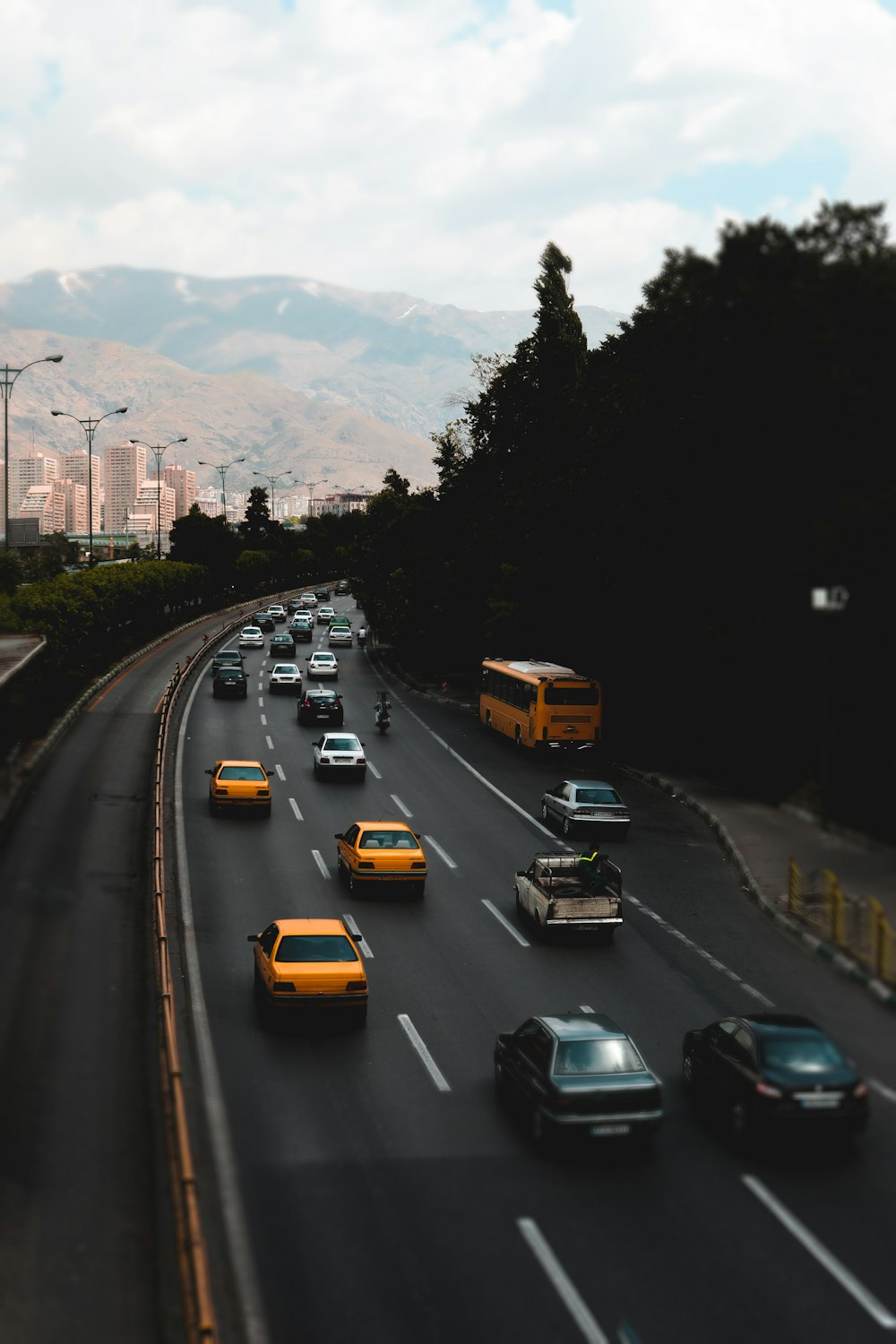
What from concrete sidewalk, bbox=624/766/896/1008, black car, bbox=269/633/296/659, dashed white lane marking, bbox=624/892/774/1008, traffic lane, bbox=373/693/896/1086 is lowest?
dashed white lane marking, bbox=624/892/774/1008

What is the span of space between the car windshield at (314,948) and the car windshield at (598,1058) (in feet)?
17.2

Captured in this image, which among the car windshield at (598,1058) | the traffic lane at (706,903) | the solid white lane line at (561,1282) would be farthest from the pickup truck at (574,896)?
the solid white lane line at (561,1282)

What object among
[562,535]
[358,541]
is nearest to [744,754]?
[562,535]

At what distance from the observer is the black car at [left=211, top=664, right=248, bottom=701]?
5888 centimetres

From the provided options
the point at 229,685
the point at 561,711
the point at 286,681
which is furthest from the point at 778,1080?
the point at 286,681

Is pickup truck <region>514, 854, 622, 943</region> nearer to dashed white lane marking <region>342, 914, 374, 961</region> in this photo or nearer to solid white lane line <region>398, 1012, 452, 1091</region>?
dashed white lane marking <region>342, 914, 374, 961</region>

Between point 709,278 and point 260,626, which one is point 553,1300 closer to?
point 709,278

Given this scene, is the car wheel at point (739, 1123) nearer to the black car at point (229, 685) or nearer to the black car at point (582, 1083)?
the black car at point (582, 1083)

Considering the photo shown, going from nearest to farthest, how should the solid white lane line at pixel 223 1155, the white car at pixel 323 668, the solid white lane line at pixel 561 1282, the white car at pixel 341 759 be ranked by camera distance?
the solid white lane line at pixel 561 1282 → the solid white lane line at pixel 223 1155 → the white car at pixel 341 759 → the white car at pixel 323 668

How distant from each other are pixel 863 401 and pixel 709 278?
17.0 feet

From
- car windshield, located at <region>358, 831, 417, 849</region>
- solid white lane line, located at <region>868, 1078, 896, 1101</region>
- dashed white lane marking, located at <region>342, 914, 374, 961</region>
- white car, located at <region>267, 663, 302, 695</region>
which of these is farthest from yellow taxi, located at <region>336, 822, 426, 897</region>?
white car, located at <region>267, 663, 302, 695</region>

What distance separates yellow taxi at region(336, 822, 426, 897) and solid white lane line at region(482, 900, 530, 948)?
1547mm

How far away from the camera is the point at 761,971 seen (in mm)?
22438

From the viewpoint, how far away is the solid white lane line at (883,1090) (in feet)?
55.2
